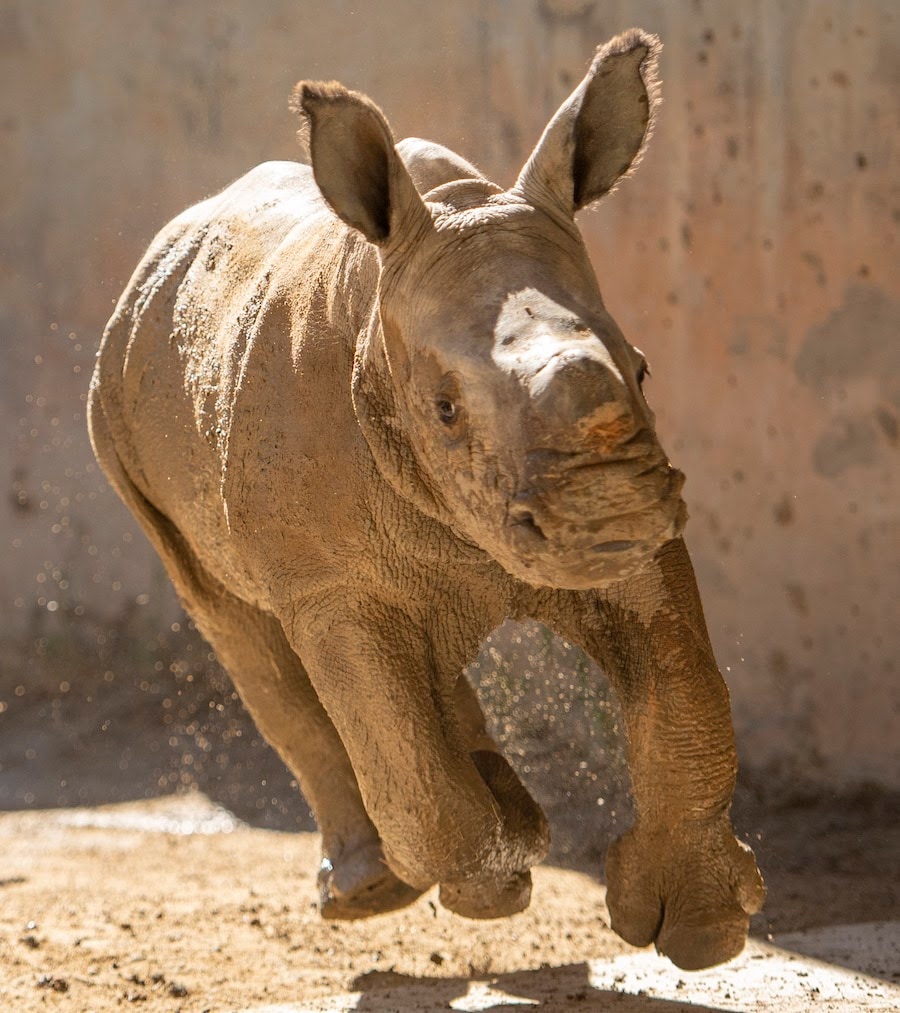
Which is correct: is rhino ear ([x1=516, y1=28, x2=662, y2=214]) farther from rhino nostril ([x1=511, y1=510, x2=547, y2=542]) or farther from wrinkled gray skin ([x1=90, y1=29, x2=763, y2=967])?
rhino nostril ([x1=511, y1=510, x2=547, y2=542])

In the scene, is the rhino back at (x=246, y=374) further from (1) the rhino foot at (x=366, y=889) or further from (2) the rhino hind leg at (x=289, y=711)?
(1) the rhino foot at (x=366, y=889)

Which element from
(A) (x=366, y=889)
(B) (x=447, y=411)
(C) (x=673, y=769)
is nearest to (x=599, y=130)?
(B) (x=447, y=411)

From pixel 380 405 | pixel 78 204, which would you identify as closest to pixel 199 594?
pixel 380 405

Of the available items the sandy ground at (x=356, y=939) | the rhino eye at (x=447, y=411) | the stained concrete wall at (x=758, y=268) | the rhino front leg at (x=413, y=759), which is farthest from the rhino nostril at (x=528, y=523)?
the stained concrete wall at (x=758, y=268)

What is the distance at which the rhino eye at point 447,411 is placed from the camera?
3.24 metres

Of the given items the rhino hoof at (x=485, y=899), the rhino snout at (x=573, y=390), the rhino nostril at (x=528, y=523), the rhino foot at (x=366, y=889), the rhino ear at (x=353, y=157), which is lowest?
the rhino foot at (x=366, y=889)

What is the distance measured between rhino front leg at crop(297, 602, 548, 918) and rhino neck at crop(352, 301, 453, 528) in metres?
0.43

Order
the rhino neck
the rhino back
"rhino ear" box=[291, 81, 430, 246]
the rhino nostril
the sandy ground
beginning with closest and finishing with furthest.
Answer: the rhino nostril
"rhino ear" box=[291, 81, 430, 246]
the rhino neck
the rhino back
the sandy ground

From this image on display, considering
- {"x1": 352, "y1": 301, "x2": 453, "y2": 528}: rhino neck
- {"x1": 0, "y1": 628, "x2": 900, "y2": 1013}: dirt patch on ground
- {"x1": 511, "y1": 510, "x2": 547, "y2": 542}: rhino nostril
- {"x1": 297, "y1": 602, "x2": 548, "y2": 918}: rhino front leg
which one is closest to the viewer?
{"x1": 511, "y1": 510, "x2": 547, "y2": 542}: rhino nostril

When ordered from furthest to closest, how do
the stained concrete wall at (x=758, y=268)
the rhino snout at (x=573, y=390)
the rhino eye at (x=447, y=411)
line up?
the stained concrete wall at (x=758, y=268), the rhino eye at (x=447, y=411), the rhino snout at (x=573, y=390)

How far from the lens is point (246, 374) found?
4008 millimetres

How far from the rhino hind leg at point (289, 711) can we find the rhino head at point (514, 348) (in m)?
1.43

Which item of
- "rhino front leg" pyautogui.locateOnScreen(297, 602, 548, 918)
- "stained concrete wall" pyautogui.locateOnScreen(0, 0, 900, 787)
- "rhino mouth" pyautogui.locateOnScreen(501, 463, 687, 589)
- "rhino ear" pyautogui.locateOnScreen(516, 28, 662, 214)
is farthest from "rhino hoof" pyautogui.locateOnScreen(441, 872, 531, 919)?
"stained concrete wall" pyautogui.locateOnScreen(0, 0, 900, 787)

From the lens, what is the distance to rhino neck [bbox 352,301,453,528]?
3.60 m
